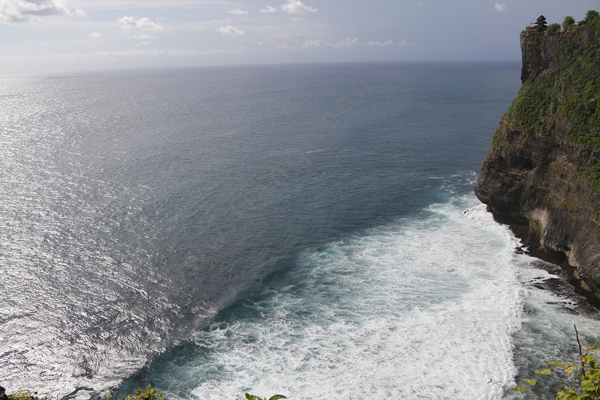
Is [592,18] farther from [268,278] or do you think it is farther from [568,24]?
[268,278]

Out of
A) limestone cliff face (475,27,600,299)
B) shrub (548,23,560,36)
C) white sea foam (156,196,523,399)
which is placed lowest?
white sea foam (156,196,523,399)

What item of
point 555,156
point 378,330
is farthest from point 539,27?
point 378,330

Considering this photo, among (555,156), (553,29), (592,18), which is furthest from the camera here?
(553,29)

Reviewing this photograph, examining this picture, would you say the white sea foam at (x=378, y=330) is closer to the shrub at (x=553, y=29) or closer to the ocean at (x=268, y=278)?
the ocean at (x=268, y=278)

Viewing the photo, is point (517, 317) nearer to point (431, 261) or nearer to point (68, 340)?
point (431, 261)

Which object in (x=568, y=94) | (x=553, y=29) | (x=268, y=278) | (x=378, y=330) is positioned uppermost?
(x=553, y=29)

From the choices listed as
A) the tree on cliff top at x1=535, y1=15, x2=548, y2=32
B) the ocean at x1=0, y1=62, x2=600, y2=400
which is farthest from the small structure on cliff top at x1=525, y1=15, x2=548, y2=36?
the ocean at x1=0, y1=62, x2=600, y2=400

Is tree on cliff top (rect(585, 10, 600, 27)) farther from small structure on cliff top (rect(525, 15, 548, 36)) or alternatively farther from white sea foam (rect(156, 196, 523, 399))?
white sea foam (rect(156, 196, 523, 399))
